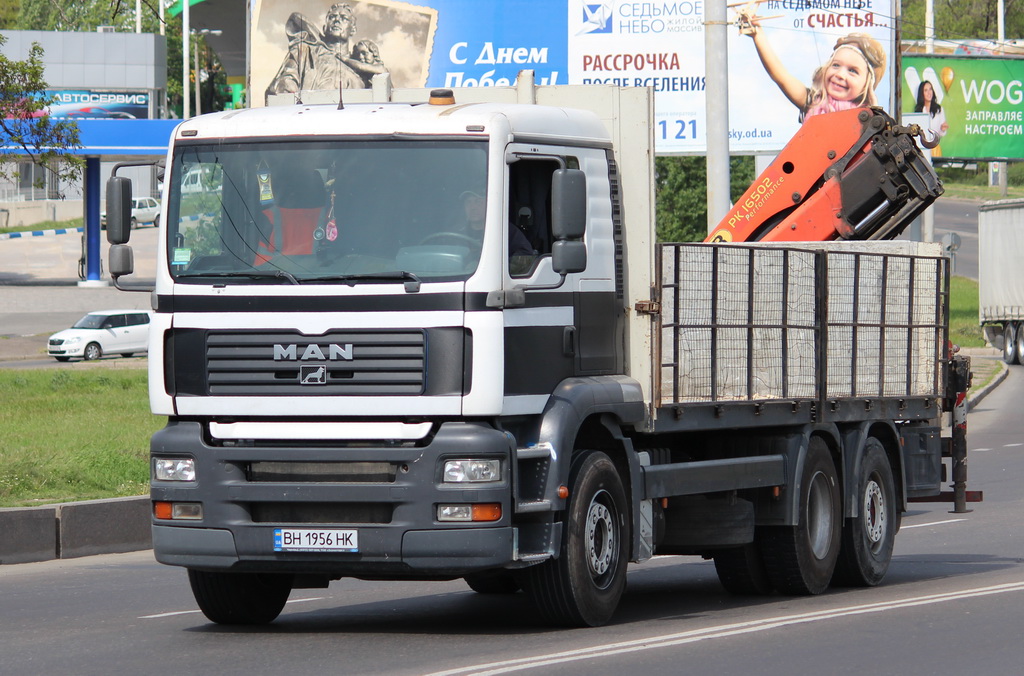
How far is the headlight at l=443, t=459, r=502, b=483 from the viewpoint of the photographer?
844 centimetres

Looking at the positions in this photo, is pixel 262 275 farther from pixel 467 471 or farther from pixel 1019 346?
pixel 1019 346

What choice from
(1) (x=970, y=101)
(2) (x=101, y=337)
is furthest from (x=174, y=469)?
(1) (x=970, y=101)

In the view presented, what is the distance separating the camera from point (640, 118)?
9852 millimetres

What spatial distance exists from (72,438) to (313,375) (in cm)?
949

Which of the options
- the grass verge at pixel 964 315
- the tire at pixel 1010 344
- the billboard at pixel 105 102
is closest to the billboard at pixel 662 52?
the grass verge at pixel 964 315

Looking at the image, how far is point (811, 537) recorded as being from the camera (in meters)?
11.4

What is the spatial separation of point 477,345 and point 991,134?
46063 mm

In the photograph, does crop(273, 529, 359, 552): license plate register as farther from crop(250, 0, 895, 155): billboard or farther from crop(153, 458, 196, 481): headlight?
crop(250, 0, 895, 155): billboard

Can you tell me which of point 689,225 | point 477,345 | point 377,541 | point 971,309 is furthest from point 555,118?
point 689,225

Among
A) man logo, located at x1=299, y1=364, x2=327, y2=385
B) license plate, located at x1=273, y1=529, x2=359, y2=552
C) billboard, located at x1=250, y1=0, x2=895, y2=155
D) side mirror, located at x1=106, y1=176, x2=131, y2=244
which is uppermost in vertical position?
billboard, located at x1=250, y1=0, x2=895, y2=155

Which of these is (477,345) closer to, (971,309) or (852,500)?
(852,500)

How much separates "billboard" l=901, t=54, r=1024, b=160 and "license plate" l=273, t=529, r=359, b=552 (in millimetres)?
43909

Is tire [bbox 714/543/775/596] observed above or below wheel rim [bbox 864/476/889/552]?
below

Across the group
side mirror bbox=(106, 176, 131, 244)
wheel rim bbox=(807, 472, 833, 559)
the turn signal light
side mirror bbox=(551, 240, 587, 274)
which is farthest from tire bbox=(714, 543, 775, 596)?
side mirror bbox=(106, 176, 131, 244)
